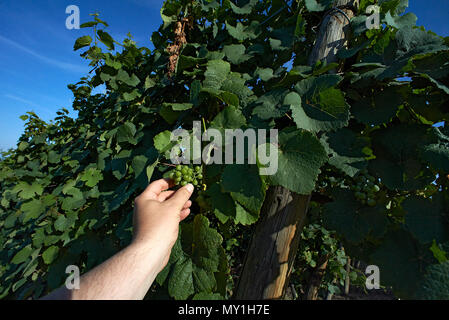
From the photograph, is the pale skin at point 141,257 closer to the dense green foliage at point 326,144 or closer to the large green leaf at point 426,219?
the dense green foliage at point 326,144

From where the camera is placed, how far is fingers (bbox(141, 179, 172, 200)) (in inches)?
37.1

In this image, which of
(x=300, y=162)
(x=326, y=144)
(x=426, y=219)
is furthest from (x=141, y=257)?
(x=426, y=219)

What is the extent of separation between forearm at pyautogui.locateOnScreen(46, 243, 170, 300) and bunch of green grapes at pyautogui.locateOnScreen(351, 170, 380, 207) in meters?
0.78

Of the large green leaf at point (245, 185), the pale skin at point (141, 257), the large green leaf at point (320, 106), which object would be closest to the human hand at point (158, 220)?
the pale skin at point (141, 257)

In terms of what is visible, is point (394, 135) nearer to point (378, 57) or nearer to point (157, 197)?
point (378, 57)

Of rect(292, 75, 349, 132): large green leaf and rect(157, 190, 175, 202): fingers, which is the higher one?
rect(292, 75, 349, 132): large green leaf

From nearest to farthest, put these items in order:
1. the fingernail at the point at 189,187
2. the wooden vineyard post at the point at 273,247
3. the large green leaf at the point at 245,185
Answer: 1. the large green leaf at the point at 245,185
2. the wooden vineyard post at the point at 273,247
3. the fingernail at the point at 189,187

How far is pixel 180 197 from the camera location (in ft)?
2.99

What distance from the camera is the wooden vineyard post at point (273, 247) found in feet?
2.66

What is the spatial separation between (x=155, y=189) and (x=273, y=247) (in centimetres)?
57

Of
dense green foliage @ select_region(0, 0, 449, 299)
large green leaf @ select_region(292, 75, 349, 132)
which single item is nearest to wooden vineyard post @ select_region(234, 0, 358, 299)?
dense green foliage @ select_region(0, 0, 449, 299)

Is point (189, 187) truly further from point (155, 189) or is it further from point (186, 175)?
point (155, 189)

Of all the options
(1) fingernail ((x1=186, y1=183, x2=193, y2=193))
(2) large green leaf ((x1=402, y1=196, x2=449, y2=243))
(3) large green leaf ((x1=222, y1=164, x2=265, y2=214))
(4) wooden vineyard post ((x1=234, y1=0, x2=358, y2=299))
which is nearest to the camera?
(2) large green leaf ((x1=402, y1=196, x2=449, y2=243))

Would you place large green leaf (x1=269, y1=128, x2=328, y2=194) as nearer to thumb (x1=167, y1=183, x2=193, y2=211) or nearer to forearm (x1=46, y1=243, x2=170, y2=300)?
thumb (x1=167, y1=183, x2=193, y2=211)
